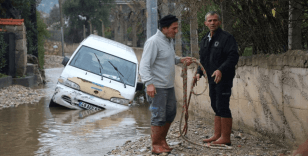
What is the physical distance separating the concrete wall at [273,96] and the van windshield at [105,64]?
14.8 ft

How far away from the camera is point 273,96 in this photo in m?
5.54

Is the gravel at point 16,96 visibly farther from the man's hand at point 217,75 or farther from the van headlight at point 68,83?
the man's hand at point 217,75

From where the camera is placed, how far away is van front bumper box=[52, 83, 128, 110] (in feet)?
32.8

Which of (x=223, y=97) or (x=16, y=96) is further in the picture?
(x=16, y=96)

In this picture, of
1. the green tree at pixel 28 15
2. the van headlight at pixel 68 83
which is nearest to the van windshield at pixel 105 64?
the van headlight at pixel 68 83

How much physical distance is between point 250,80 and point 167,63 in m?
1.78

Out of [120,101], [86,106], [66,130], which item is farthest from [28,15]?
[66,130]

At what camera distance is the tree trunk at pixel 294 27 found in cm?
536

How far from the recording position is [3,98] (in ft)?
40.1

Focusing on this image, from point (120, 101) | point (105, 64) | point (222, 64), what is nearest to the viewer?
point (222, 64)

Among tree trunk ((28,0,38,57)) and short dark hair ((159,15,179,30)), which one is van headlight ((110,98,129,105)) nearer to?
short dark hair ((159,15,179,30))

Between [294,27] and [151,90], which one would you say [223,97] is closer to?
[151,90]

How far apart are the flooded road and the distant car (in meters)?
0.28

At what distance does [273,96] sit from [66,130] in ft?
13.3
